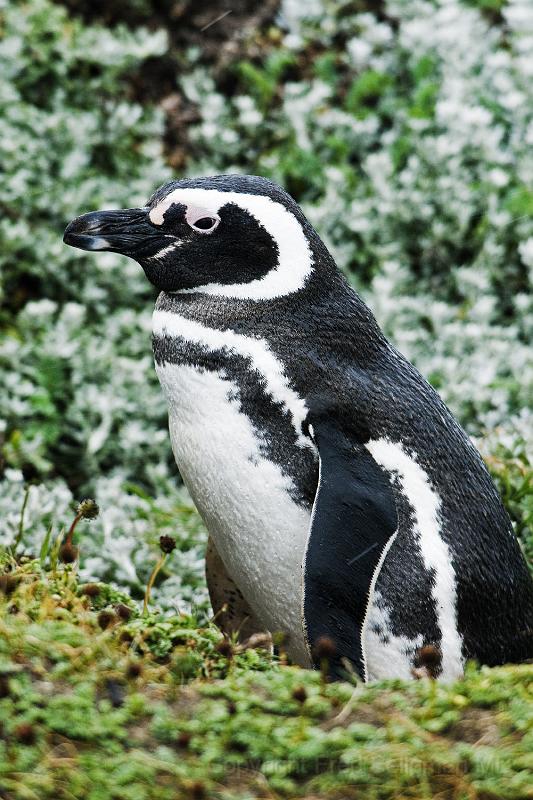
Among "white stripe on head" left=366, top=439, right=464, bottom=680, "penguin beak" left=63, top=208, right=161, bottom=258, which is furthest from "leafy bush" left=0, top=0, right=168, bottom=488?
"white stripe on head" left=366, top=439, right=464, bottom=680

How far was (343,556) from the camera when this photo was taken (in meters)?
2.27

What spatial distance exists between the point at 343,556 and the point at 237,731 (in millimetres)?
553

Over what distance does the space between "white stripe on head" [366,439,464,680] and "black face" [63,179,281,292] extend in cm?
47

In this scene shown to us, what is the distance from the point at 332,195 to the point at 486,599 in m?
2.94

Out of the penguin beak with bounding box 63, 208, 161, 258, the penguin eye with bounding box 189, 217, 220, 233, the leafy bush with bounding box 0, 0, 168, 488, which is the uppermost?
the penguin eye with bounding box 189, 217, 220, 233

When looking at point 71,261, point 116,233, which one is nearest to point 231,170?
point 71,261

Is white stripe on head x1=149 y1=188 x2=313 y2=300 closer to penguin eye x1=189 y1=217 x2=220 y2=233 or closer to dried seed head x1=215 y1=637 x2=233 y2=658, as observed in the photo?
penguin eye x1=189 y1=217 x2=220 y2=233

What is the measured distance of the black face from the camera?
249cm

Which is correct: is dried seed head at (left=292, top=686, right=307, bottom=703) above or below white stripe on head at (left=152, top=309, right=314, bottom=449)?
below

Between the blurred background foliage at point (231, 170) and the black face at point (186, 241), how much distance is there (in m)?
1.09

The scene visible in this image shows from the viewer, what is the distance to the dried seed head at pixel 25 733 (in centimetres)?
172

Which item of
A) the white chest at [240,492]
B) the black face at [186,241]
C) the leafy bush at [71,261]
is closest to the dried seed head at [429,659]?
the white chest at [240,492]

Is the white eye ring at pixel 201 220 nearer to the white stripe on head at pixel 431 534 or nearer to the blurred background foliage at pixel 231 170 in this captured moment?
the white stripe on head at pixel 431 534

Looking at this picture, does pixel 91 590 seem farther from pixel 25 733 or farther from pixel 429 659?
pixel 429 659
